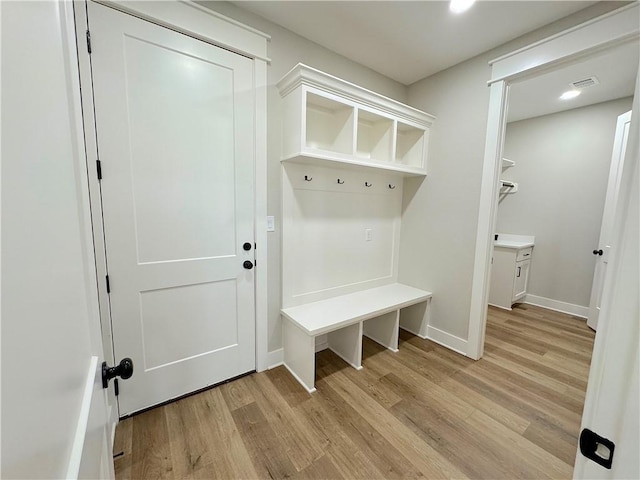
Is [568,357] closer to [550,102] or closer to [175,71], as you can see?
[550,102]

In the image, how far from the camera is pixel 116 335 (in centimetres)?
156

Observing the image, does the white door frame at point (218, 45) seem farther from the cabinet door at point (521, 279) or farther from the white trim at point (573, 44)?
the cabinet door at point (521, 279)

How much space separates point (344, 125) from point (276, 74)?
2.10 feet

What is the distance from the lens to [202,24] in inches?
64.6

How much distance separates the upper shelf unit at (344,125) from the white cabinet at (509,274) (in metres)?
2.00

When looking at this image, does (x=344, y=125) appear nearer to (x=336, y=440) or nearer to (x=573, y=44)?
(x=573, y=44)

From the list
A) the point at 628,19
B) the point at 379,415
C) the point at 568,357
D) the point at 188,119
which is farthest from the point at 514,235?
the point at 188,119

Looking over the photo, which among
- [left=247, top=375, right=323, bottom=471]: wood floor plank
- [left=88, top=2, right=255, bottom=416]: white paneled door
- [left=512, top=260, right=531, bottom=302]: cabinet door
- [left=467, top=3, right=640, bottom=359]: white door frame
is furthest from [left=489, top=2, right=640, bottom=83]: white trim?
[left=247, top=375, right=323, bottom=471]: wood floor plank

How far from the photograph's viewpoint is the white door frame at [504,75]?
63.7 inches

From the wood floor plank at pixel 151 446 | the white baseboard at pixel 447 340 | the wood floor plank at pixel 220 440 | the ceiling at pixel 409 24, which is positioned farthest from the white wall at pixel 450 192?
the wood floor plank at pixel 151 446

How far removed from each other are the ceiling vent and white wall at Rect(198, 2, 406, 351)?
230cm

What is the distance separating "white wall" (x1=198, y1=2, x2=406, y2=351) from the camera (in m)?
1.91

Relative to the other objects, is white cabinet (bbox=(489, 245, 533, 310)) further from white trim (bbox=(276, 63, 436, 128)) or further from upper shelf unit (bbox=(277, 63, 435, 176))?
white trim (bbox=(276, 63, 436, 128))

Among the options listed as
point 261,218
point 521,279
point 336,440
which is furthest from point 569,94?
point 336,440
